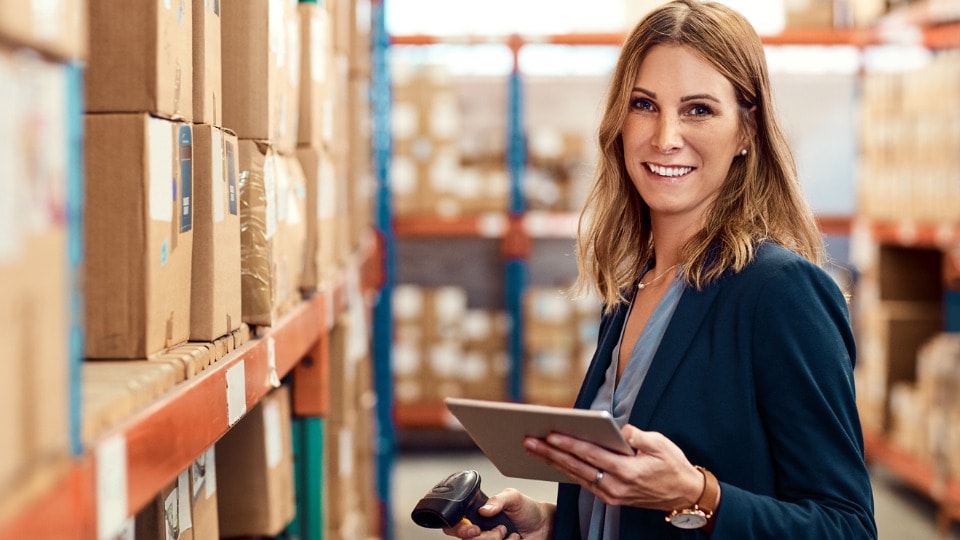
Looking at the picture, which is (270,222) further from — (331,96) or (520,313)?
(520,313)

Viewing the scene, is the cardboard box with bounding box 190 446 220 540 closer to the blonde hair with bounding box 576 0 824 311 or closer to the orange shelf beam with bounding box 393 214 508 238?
the blonde hair with bounding box 576 0 824 311

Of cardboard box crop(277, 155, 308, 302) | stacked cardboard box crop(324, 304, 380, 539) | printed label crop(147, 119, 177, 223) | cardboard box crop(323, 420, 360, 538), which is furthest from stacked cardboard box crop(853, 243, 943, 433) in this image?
printed label crop(147, 119, 177, 223)

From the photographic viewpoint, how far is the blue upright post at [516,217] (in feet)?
19.9

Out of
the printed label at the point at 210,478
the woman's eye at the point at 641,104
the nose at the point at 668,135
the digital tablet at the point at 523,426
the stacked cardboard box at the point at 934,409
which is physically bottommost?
the stacked cardboard box at the point at 934,409

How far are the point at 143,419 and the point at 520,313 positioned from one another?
17.2ft

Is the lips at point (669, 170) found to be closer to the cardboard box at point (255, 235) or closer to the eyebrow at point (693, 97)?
the eyebrow at point (693, 97)

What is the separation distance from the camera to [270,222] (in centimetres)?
170

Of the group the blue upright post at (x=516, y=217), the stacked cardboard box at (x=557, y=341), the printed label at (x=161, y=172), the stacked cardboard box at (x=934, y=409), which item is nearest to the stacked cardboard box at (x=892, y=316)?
the stacked cardboard box at (x=934, y=409)

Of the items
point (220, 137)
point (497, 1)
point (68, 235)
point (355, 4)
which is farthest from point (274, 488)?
point (497, 1)

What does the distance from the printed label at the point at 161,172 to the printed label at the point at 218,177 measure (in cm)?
14

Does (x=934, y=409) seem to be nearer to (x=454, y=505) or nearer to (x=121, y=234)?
(x=454, y=505)

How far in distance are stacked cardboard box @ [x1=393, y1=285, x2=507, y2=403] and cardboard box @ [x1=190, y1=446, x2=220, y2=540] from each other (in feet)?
14.0

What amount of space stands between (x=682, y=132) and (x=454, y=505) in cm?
64

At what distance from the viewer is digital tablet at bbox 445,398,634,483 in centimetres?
128
